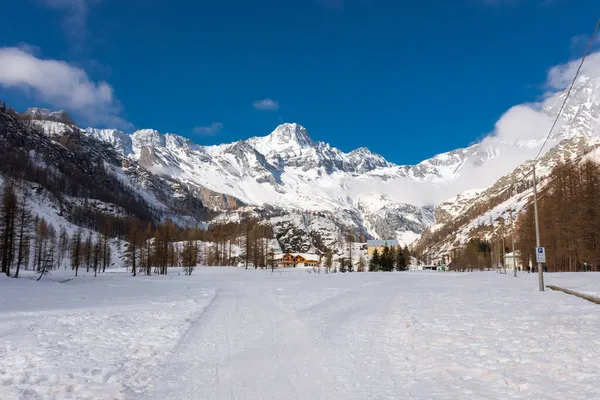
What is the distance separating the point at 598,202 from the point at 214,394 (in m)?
66.7

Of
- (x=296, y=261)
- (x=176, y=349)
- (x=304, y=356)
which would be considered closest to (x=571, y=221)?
(x=304, y=356)

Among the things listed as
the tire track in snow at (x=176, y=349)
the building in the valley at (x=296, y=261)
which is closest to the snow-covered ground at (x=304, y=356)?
the tire track in snow at (x=176, y=349)

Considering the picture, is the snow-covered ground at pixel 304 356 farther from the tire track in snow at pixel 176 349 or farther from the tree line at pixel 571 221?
the tree line at pixel 571 221

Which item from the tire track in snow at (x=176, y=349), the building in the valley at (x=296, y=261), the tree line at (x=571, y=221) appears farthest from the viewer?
the building in the valley at (x=296, y=261)

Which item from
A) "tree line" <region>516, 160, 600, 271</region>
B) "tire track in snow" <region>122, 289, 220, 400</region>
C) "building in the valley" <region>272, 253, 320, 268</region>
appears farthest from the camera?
"building in the valley" <region>272, 253, 320, 268</region>

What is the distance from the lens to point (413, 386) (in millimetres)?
9289

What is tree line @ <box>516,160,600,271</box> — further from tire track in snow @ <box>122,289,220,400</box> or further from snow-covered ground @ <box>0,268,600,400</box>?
tire track in snow @ <box>122,289,220,400</box>

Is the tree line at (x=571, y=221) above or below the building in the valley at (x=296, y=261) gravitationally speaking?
above

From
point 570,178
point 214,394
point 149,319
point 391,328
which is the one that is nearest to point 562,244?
point 570,178

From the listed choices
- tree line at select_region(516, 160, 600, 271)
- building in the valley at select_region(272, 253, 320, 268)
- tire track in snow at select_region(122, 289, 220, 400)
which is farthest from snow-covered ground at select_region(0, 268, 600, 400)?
building in the valley at select_region(272, 253, 320, 268)

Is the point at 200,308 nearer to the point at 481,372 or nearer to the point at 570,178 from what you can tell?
the point at 481,372

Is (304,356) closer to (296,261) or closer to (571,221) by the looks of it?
(571,221)

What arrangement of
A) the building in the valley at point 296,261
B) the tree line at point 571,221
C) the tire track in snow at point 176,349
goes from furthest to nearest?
the building in the valley at point 296,261 < the tree line at point 571,221 < the tire track in snow at point 176,349

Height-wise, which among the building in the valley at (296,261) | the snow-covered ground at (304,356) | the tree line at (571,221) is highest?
the tree line at (571,221)
